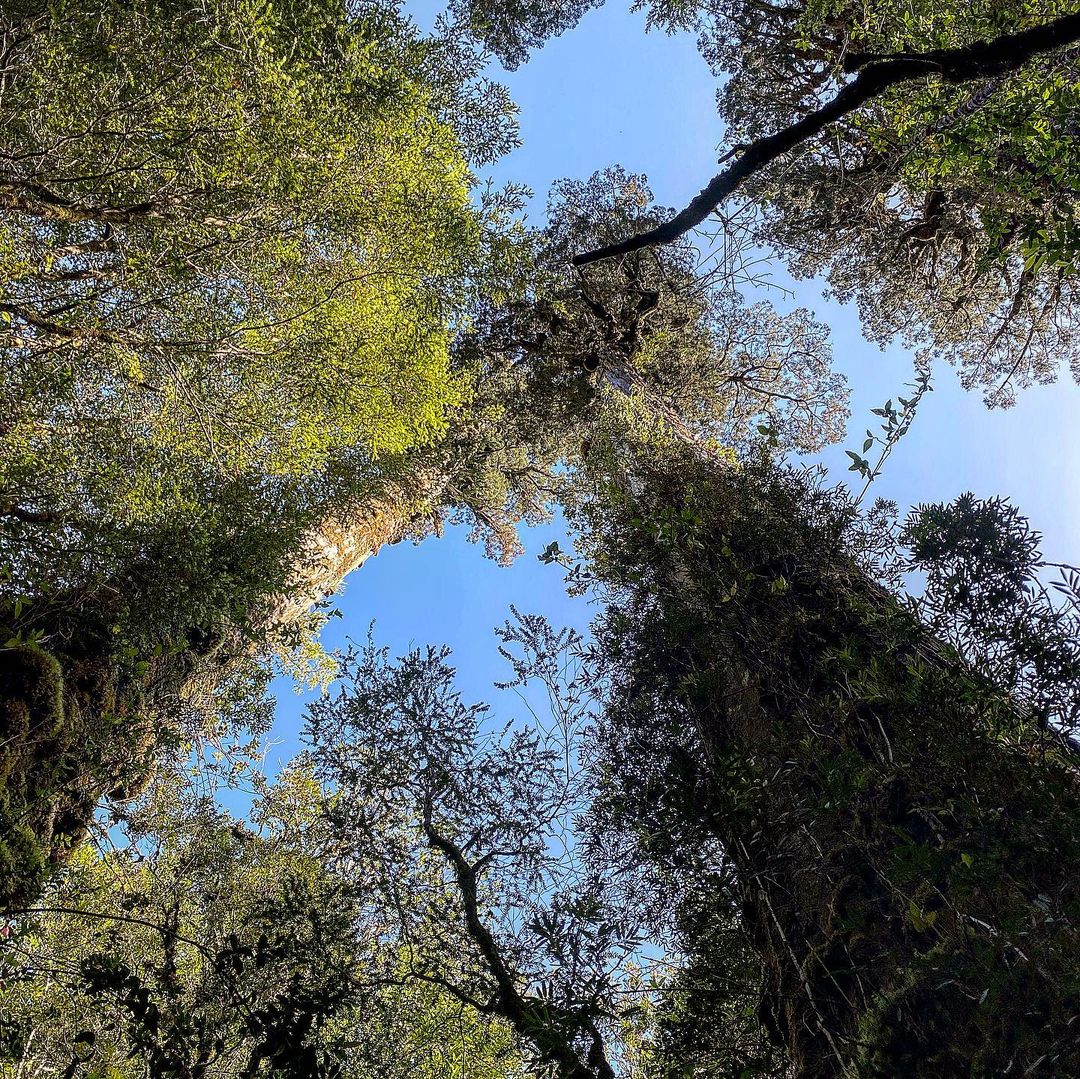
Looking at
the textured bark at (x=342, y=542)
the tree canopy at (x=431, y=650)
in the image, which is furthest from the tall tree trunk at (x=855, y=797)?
the textured bark at (x=342, y=542)

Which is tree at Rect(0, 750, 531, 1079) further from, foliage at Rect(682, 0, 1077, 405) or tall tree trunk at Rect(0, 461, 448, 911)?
foliage at Rect(682, 0, 1077, 405)

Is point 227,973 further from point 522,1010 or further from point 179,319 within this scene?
point 179,319

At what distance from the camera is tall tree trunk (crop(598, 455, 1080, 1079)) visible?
95.7 inches

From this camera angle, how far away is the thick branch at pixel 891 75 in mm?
4133

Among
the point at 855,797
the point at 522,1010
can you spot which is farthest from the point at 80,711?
the point at 855,797

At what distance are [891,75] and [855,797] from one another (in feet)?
17.1

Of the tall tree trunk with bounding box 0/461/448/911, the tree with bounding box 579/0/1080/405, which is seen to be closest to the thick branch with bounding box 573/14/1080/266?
the tree with bounding box 579/0/1080/405

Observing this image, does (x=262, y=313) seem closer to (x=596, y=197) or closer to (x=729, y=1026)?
(x=729, y=1026)

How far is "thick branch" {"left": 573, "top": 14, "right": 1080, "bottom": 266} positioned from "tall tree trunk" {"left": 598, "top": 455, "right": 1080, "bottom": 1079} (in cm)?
246

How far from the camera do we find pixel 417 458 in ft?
42.3

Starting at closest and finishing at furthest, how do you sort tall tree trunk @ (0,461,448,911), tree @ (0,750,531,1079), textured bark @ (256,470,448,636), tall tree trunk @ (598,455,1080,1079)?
tall tree trunk @ (598,455,1080,1079), tree @ (0,750,531,1079), tall tree trunk @ (0,461,448,911), textured bark @ (256,470,448,636)

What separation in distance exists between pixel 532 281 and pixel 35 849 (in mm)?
8940

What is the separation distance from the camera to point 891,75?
187 inches

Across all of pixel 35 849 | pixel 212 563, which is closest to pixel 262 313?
pixel 212 563
